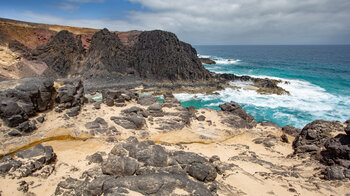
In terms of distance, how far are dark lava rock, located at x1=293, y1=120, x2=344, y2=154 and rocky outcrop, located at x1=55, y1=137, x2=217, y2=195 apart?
884 cm

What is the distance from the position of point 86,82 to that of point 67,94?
76.6 feet

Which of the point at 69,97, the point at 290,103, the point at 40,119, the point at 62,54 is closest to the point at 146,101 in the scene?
the point at 69,97

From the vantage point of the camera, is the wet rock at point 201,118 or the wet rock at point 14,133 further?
the wet rock at point 201,118

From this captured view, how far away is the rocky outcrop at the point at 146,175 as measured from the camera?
5273 mm

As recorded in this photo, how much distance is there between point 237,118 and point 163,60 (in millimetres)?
26252

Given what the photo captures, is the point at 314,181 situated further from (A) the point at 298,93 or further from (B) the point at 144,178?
(A) the point at 298,93

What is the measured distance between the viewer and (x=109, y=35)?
40.5m

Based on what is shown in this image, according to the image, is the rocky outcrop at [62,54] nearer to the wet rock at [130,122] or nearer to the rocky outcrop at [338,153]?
the wet rock at [130,122]

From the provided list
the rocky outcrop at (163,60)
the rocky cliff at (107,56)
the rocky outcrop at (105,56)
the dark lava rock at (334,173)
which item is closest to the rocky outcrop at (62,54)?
the rocky cliff at (107,56)

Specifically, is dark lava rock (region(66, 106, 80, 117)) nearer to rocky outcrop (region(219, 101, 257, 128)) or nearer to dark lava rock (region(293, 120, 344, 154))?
rocky outcrop (region(219, 101, 257, 128))

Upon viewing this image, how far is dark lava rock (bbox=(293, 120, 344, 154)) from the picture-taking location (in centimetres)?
1209

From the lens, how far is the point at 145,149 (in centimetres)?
744

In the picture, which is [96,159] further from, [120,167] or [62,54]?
[62,54]

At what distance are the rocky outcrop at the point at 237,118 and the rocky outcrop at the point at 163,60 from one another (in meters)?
19.9
